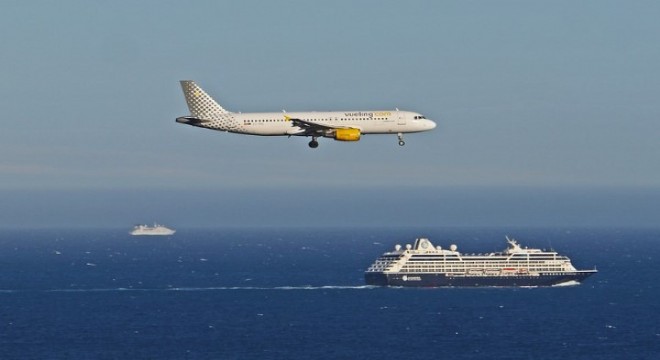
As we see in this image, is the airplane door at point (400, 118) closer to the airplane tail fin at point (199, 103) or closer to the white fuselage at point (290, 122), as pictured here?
the white fuselage at point (290, 122)

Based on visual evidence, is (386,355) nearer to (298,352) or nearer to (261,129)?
(298,352)

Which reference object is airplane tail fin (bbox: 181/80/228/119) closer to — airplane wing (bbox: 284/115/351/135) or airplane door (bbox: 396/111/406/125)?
airplane wing (bbox: 284/115/351/135)

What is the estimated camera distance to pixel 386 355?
175m

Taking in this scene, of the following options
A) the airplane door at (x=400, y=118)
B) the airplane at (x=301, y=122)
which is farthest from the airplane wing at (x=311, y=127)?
the airplane door at (x=400, y=118)

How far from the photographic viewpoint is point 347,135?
120750 mm

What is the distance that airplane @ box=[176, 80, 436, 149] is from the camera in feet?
400

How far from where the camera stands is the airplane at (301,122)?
121812 millimetres

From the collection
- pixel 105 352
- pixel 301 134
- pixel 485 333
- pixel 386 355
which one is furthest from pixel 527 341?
pixel 301 134

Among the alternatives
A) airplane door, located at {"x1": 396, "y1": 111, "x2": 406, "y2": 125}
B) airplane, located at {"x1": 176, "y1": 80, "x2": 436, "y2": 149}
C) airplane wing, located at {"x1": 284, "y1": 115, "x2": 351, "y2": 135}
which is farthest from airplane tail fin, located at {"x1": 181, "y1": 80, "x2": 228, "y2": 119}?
airplane door, located at {"x1": 396, "y1": 111, "x2": 406, "y2": 125}

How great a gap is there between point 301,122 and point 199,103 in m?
14.0

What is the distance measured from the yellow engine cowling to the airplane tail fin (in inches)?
538

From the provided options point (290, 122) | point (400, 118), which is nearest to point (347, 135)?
point (290, 122)

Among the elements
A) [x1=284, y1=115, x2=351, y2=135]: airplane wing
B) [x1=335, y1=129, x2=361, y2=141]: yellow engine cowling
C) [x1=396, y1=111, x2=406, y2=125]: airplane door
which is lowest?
[x1=335, y1=129, x2=361, y2=141]: yellow engine cowling

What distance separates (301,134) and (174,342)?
255ft
